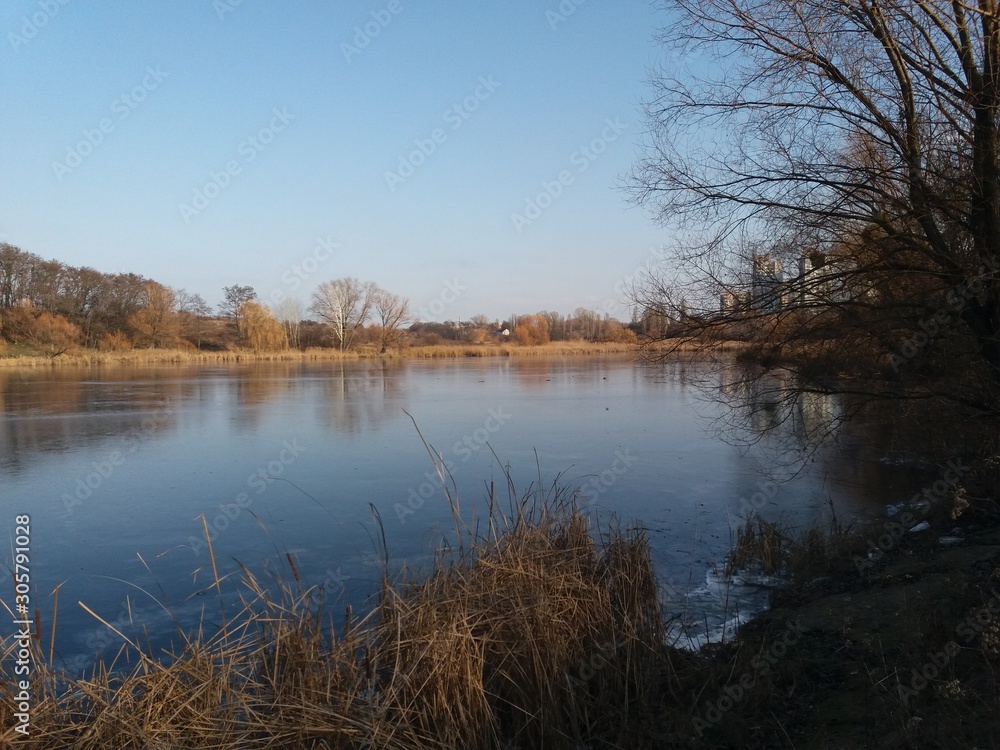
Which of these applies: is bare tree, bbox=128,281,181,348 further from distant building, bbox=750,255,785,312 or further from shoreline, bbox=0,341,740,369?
distant building, bbox=750,255,785,312

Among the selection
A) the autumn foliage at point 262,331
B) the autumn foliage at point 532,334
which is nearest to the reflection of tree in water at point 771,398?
the autumn foliage at point 262,331

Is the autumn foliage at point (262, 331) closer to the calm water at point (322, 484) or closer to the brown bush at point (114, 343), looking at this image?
the brown bush at point (114, 343)

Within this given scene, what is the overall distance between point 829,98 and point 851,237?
46.9 inches

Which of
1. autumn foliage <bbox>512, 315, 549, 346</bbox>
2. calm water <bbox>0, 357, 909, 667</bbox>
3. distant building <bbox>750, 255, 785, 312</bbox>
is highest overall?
autumn foliage <bbox>512, 315, 549, 346</bbox>

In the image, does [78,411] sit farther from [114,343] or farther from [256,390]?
[114,343]

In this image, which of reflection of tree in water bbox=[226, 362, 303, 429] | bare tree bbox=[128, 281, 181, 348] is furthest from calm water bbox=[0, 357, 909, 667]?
bare tree bbox=[128, 281, 181, 348]

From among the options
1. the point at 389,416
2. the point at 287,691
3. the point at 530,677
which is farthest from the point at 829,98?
the point at 389,416

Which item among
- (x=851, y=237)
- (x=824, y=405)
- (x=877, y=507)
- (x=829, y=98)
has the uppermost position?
(x=829, y=98)

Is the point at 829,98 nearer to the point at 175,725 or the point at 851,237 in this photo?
the point at 851,237

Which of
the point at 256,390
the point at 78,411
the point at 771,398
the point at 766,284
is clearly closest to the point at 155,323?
the point at 256,390

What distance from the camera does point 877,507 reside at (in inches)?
325

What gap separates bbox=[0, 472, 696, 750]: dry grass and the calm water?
55.6 inches

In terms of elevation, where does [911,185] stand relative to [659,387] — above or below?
above

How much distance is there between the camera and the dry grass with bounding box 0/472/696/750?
2916 millimetres
